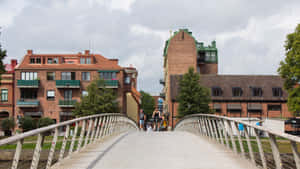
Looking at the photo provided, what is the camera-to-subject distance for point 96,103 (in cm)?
4831

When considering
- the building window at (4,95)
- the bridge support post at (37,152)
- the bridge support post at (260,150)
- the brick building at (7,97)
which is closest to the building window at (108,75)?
the brick building at (7,97)

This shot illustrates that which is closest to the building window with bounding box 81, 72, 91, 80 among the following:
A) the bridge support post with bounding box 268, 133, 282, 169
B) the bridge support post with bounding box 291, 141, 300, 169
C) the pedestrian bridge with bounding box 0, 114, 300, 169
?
the pedestrian bridge with bounding box 0, 114, 300, 169

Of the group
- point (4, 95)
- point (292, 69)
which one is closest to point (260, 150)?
point (292, 69)

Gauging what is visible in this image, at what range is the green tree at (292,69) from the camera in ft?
102

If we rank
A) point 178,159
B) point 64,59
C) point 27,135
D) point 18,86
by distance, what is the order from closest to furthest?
point 27,135 < point 178,159 < point 18,86 < point 64,59

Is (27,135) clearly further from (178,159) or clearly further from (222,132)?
(222,132)

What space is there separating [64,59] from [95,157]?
171 ft

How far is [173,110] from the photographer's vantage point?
61781 millimetres

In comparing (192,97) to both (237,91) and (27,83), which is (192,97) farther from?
(27,83)

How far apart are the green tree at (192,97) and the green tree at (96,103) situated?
917 cm

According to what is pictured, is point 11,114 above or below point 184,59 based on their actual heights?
below

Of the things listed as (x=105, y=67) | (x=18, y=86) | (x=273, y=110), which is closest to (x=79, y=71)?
(x=105, y=67)

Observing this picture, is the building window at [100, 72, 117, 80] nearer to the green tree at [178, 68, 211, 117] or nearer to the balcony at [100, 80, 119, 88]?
the balcony at [100, 80, 119, 88]

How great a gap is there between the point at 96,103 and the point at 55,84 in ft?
32.9
